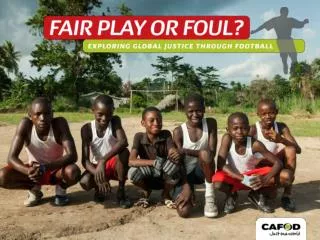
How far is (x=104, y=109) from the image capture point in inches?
170

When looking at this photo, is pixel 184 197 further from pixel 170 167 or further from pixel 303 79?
pixel 303 79

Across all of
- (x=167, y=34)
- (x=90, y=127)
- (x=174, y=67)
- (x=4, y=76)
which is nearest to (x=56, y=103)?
(x=174, y=67)

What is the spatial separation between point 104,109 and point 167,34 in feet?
36.1

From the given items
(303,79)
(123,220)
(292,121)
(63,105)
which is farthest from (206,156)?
(63,105)

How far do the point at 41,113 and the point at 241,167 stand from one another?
6.37 feet

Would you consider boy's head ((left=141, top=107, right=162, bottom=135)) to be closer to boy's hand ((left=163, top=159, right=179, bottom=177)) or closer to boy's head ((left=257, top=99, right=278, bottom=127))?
boy's hand ((left=163, top=159, right=179, bottom=177))

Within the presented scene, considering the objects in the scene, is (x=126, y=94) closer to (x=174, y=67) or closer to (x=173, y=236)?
(x=174, y=67)

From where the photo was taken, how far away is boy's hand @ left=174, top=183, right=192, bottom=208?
12.9 feet

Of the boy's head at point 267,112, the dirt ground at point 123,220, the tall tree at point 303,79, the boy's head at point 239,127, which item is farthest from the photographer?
the tall tree at point 303,79

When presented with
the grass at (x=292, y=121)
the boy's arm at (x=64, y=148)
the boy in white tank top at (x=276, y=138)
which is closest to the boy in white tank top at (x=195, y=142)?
the boy in white tank top at (x=276, y=138)

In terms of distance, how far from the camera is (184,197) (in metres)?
3.95

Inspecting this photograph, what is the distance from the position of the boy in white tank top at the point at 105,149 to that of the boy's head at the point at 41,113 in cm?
37

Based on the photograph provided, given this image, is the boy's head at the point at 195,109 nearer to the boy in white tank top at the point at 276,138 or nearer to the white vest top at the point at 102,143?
the boy in white tank top at the point at 276,138

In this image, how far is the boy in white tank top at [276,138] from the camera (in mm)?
4195
